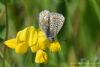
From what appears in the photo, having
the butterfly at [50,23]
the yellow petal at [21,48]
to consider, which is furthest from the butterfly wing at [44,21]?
the yellow petal at [21,48]

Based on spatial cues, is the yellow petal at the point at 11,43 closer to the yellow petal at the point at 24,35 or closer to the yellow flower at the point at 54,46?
the yellow petal at the point at 24,35

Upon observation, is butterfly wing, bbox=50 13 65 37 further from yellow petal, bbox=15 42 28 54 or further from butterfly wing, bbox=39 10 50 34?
yellow petal, bbox=15 42 28 54

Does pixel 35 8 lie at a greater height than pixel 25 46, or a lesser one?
greater

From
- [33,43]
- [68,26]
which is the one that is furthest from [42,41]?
[68,26]

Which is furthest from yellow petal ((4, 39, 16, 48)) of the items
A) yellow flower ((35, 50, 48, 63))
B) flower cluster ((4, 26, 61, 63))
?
yellow flower ((35, 50, 48, 63))

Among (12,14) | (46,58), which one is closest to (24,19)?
(12,14)

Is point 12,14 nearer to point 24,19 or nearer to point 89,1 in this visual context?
point 24,19

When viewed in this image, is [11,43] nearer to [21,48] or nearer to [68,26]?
[21,48]
